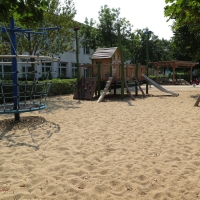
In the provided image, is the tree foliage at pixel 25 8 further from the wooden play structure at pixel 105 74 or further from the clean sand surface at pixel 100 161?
the wooden play structure at pixel 105 74

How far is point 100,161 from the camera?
3812 mm

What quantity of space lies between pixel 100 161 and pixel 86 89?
31.6 ft

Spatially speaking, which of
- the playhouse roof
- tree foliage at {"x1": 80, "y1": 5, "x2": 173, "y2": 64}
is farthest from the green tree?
the playhouse roof

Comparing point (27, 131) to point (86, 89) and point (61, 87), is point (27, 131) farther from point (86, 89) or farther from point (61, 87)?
point (61, 87)

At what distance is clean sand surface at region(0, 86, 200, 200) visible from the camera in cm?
286

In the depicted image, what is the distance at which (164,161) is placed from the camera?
377 cm

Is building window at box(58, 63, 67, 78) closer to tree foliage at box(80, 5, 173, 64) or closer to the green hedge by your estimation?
tree foliage at box(80, 5, 173, 64)

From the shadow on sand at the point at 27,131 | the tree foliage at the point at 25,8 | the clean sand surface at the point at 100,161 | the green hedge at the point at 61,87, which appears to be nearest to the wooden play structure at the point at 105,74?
the green hedge at the point at 61,87

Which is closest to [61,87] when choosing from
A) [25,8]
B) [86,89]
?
[86,89]

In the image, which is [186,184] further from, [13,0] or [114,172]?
[13,0]

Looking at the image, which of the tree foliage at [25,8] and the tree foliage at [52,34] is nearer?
the tree foliage at [25,8]

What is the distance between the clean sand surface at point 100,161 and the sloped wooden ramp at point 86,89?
21.1 feet

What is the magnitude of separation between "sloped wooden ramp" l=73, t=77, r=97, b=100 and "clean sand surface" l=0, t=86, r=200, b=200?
21.1 ft

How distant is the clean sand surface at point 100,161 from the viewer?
2859 millimetres
